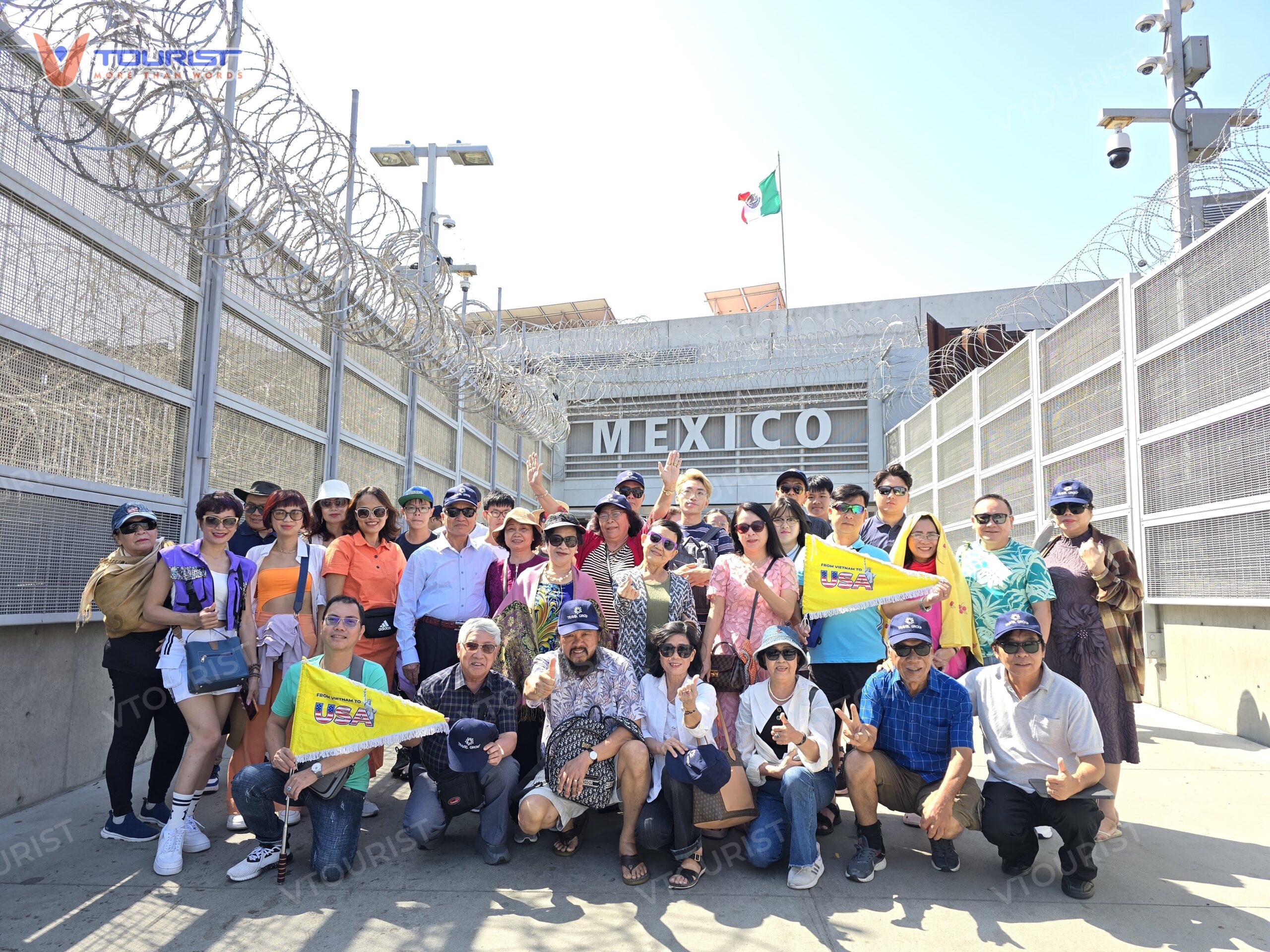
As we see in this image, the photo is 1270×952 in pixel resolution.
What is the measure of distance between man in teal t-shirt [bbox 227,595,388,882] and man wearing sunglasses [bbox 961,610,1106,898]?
3.14m

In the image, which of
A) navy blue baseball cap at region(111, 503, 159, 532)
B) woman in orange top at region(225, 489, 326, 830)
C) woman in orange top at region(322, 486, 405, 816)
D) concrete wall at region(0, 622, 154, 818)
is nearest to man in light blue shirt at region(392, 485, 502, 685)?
woman in orange top at region(322, 486, 405, 816)

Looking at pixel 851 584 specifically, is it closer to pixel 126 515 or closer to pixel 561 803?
pixel 561 803

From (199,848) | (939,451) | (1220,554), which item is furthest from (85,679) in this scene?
(939,451)

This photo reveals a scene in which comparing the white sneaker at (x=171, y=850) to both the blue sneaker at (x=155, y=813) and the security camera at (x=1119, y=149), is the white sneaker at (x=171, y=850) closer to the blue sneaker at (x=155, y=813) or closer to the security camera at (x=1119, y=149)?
the blue sneaker at (x=155, y=813)

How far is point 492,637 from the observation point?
425 cm

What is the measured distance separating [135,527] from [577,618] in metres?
2.40

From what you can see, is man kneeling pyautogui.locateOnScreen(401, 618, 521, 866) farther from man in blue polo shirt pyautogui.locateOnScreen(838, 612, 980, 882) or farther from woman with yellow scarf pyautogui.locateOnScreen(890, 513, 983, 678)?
woman with yellow scarf pyautogui.locateOnScreen(890, 513, 983, 678)

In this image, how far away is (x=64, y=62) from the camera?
4.52 meters

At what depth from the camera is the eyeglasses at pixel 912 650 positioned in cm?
405

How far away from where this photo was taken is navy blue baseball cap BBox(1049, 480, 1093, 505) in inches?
187

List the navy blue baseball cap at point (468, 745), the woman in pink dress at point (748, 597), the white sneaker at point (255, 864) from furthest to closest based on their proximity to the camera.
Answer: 1. the woman in pink dress at point (748, 597)
2. the navy blue baseball cap at point (468, 745)
3. the white sneaker at point (255, 864)

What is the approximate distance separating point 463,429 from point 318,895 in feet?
29.7

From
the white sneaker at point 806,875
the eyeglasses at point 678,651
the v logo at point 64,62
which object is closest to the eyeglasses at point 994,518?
the eyeglasses at point 678,651

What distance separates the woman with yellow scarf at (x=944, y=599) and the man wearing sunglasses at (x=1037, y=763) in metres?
0.63
